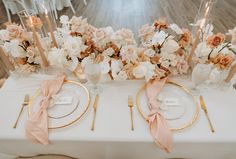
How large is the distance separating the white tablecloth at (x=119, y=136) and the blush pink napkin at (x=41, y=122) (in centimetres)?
4

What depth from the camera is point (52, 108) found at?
3.41 ft

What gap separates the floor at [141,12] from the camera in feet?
11.1

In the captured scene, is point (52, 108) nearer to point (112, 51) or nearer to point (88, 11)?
point (112, 51)

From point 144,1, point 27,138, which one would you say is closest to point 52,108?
point 27,138

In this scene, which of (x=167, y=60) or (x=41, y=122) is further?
(x=167, y=60)

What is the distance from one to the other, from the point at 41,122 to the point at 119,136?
0.37 metres

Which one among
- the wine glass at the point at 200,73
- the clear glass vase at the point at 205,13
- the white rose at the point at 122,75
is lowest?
the wine glass at the point at 200,73

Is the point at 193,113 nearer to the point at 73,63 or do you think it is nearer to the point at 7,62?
the point at 73,63

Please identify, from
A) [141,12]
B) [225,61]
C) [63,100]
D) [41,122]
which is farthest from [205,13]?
[141,12]

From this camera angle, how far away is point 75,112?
1.02 m

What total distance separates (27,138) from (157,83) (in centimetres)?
70

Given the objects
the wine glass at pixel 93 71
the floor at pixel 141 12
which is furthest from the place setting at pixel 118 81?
the floor at pixel 141 12

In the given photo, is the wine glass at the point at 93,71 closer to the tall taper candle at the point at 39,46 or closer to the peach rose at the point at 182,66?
the tall taper candle at the point at 39,46

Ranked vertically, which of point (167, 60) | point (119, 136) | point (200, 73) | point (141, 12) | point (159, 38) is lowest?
point (119, 136)
